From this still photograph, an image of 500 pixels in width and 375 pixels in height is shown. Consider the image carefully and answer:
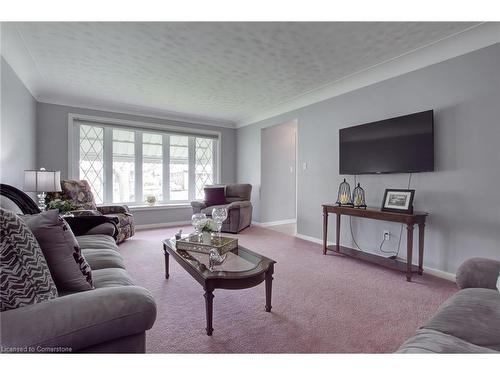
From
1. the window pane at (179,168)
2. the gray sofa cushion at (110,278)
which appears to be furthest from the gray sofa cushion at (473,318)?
the window pane at (179,168)

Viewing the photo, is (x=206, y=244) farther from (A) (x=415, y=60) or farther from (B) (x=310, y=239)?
(A) (x=415, y=60)

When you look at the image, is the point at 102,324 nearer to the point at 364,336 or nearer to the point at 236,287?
the point at 236,287

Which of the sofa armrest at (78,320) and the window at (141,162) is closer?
the sofa armrest at (78,320)

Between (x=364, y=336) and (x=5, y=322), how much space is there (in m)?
1.78

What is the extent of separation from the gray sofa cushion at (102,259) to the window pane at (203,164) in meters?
4.01

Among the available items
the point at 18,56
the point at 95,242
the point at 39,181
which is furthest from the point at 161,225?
the point at 18,56

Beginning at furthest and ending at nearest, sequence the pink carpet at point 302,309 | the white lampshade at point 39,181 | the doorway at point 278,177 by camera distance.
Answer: the doorway at point 278,177 → the white lampshade at point 39,181 → the pink carpet at point 302,309

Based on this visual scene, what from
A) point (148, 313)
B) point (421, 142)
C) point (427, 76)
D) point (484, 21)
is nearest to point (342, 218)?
point (421, 142)

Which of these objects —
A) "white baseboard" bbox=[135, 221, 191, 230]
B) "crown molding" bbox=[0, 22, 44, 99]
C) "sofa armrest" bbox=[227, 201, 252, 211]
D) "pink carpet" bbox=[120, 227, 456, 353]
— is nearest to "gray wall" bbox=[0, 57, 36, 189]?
"crown molding" bbox=[0, 22, 44, 99]

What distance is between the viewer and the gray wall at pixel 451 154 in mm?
2328

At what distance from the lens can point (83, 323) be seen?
34.9 inches

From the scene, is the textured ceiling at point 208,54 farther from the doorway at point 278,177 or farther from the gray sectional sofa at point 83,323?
the gray sectional sofa at point 83,323

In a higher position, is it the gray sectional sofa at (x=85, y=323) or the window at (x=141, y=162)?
the window at (x=141, y=162)

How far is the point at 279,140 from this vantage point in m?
5.75
